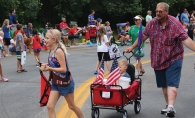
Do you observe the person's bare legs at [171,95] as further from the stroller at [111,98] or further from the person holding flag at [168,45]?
the stroller at [111,98]

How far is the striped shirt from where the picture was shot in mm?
6936

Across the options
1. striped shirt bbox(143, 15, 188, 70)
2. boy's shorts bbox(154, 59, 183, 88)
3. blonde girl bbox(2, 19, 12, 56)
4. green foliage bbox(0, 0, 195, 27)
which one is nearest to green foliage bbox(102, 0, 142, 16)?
green foliage bbox(0, 0, 195, 27)

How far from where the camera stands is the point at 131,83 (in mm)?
7730

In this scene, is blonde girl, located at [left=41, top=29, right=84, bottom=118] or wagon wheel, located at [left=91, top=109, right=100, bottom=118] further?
wagon wheel, located at [left=91, top=109, right=100, bottom=118]

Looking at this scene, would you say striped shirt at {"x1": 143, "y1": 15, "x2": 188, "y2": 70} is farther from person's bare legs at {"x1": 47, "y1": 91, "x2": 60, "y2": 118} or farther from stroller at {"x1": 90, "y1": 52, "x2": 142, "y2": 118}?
person's bare legs at {"x1": 47, "y1": 91, "x2": 60, "y2": 118}

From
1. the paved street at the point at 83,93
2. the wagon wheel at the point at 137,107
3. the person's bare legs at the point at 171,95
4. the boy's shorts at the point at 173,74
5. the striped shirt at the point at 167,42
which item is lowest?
the paved street at the point at 83,93

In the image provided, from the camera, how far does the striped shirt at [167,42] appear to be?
694 cm

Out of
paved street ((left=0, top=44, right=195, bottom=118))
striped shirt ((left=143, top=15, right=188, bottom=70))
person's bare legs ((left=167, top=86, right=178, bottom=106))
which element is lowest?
paved street ((left=0, top=44, right=195, bottom=118))

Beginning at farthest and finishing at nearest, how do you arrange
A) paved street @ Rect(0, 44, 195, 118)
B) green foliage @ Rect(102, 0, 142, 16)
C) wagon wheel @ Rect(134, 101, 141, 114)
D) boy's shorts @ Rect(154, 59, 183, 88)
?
green foliage @ Rect(102, 0, 142, 16) < paved street @ Rect(0, 44, 195, 118) < wagon wheel @ Rect(134, 101, 141, 114) < boy's shorts @ Rect(154, 59, 183, 88)

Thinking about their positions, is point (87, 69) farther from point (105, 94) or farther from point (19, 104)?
point (105, 94)

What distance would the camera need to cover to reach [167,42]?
6961mm

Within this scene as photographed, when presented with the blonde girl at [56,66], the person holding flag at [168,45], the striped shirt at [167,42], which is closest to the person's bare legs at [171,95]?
the person holding flag at [168,45]

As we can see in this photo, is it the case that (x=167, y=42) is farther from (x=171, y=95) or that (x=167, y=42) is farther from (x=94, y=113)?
(x=94, y=113)

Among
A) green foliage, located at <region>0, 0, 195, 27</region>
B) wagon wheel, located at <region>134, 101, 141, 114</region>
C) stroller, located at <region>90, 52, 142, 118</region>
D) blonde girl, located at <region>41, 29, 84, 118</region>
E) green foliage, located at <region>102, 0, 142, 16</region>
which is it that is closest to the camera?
blonde girl, located at <region>41, 29, 84, 118</region>
